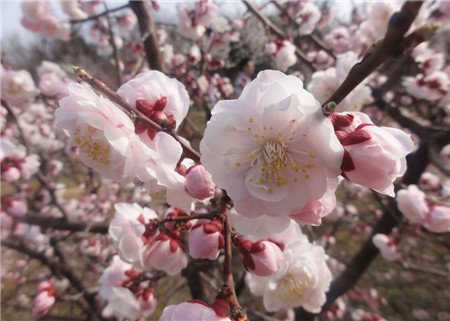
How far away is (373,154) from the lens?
0.42 metres

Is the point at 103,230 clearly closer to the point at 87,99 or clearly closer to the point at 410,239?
the point at 87,99

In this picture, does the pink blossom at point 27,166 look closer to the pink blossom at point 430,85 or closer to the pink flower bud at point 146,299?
the pink flower bud at point 146,299

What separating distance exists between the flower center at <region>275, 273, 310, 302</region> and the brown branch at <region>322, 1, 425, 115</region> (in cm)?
69

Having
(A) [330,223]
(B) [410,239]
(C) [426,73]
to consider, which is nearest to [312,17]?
(C) [426,73]

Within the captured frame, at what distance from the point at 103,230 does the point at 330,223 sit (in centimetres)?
443

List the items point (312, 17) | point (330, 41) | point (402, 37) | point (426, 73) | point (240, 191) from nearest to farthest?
point (402, 37) < point (240, 191) < point (426, 73) < point (312, 17) < point (330, 41)

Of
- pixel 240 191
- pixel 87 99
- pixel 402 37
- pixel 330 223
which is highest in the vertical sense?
pixel 402 37

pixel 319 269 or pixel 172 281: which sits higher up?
pixel 319 269

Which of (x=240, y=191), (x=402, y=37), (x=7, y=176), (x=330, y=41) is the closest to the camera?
(x=402, y=37)

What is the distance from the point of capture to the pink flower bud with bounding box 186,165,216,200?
1.92 ft

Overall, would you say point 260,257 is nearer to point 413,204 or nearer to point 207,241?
point 207,241

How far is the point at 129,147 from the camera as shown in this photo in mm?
544

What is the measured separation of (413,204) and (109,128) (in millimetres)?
1957

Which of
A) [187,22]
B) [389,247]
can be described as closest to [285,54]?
[187,22]
